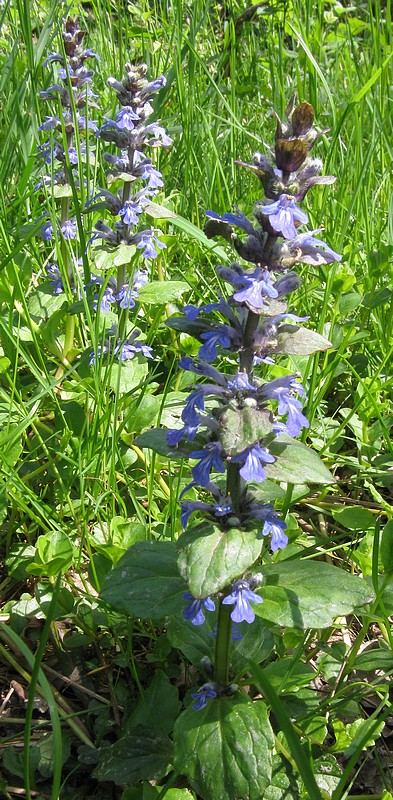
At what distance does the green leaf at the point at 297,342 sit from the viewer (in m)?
1.18

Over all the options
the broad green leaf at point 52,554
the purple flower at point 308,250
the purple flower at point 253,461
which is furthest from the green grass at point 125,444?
the purple flower at point 308,250

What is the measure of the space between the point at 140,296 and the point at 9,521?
0.97 metres

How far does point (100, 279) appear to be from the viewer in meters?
2.57

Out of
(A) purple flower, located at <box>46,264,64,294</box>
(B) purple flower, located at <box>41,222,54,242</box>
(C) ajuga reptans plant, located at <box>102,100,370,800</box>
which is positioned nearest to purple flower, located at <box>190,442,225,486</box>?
(C) ajuga reptans plant, located at <box>102,100,370,800</box>

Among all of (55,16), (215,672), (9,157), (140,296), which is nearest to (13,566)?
(215,672)

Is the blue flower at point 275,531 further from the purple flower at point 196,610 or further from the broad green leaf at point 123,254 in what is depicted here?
the broad green leaf at point 123,254

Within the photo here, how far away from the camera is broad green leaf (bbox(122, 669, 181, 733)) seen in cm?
152

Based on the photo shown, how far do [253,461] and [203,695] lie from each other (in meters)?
0.54

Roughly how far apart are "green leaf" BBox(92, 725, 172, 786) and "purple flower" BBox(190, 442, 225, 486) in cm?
63

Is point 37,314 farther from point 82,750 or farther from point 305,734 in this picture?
point 305,734

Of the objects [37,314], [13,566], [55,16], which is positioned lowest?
[13,566]

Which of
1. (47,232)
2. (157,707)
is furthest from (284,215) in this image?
(47,232)

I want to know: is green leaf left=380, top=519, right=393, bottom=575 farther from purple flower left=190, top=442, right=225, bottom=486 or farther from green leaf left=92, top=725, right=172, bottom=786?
green leaf left=92, top=725, right=172, bottom=786

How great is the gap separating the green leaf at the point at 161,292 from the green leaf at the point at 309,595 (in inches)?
50.4
